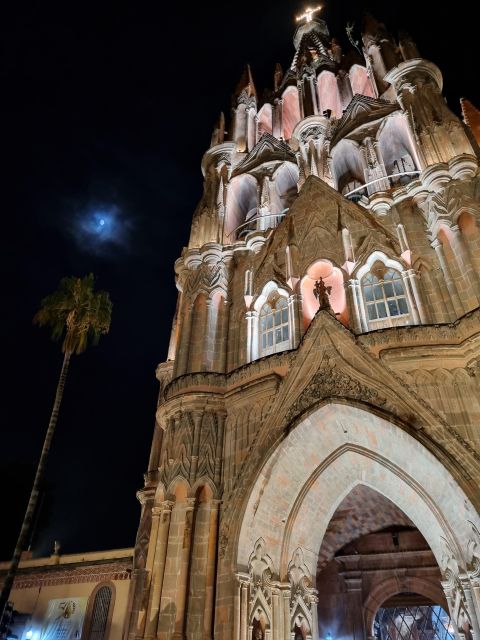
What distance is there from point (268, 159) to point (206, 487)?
1583 cm

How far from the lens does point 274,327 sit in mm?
17031

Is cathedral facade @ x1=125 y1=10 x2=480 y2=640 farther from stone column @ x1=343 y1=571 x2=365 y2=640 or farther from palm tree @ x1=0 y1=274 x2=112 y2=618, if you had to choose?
palm tree @ x1=0 y1=274 x2=112 y2=618

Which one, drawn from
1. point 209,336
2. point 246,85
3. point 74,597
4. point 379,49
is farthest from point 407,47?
point 74,597

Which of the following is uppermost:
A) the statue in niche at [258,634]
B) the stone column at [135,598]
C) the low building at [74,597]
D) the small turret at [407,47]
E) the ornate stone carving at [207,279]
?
the small turret at [407,47]

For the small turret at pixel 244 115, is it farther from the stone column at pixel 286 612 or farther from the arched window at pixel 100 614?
the arched window at pixel 100 614

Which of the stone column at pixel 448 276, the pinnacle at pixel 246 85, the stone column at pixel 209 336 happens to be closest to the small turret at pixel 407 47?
the pinnacle at pixel 246 85

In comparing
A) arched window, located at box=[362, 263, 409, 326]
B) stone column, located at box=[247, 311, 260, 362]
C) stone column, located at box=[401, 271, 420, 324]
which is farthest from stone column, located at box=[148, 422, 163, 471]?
stone column, located at box=[401, 271, 420, 324]

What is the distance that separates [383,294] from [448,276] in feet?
6.65

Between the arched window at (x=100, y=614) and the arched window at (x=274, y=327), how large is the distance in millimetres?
15693

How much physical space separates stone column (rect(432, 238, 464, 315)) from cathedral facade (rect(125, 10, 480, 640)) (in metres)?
0.07

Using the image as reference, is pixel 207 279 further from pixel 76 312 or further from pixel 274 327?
pixel 76 312

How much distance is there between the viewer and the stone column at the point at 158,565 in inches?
472

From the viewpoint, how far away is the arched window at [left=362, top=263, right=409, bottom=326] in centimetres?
1519

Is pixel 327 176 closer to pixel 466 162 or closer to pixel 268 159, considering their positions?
pixel 268 159
